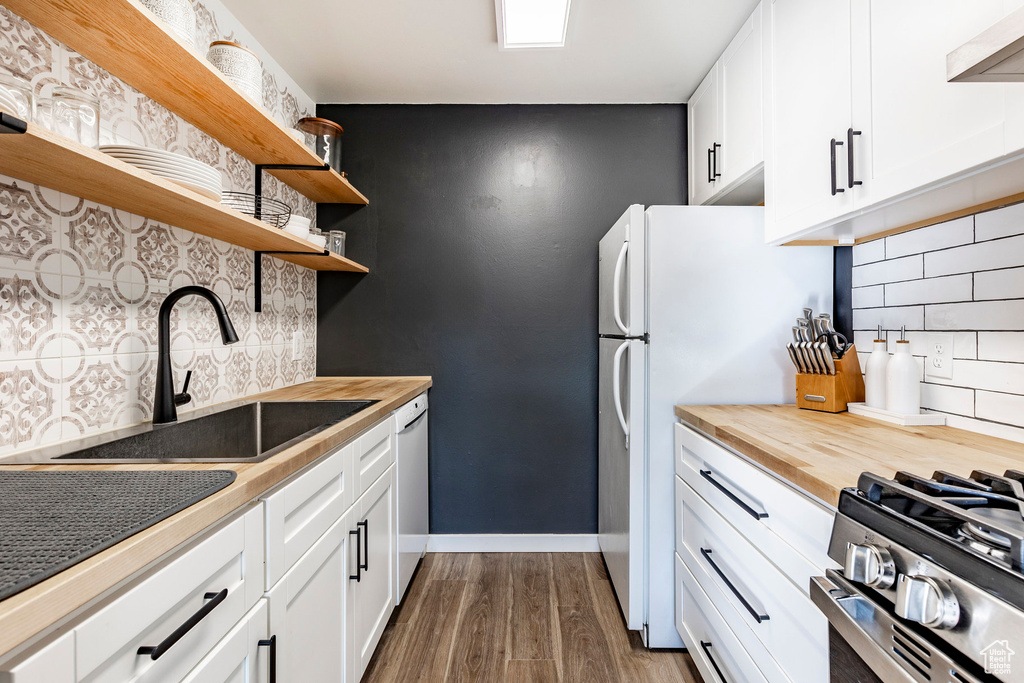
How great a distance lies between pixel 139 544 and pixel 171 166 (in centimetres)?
96

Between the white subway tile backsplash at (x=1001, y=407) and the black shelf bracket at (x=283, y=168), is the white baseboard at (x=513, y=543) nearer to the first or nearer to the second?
the white subway tile backsplash at (x=1001, y=407)

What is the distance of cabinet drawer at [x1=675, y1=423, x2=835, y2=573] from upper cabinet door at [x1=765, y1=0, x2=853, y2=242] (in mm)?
742

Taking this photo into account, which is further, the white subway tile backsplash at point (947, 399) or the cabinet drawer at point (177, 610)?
the white subway tile backsplash at point (947, 399)

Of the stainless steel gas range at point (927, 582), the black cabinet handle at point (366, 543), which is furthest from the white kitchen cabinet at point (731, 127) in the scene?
the black cabinet handle at point (366, 543)

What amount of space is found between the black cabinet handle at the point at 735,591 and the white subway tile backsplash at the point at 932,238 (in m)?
1.15

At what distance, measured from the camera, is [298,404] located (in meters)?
1.86

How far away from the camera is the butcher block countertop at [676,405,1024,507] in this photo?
3.28 feet

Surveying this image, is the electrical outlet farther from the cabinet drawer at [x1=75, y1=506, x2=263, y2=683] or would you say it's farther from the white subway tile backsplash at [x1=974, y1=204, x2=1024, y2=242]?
the cabinet drawer at [x1=75, y1=506, x2=263, y2=683]

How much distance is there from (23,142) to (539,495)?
8.06 feet

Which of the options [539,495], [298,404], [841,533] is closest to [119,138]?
[298,404]

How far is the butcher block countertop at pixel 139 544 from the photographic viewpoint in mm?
486

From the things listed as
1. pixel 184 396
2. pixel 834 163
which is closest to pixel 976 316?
pixel 834 163

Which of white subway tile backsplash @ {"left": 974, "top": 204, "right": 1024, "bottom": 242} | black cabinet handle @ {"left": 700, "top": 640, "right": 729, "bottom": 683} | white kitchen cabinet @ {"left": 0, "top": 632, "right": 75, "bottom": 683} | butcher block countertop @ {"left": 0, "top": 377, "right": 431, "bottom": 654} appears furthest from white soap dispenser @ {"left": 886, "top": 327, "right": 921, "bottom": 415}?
white kitchen cabinet @ {"left": 0, "top": 632, "right": 75, "bottom": 683}

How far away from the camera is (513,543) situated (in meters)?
2.74
